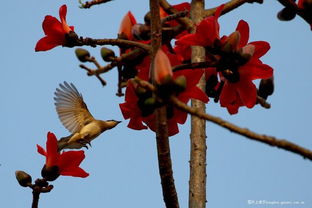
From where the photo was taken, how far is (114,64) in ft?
5.62

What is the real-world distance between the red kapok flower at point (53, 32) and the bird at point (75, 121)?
2.03 meters

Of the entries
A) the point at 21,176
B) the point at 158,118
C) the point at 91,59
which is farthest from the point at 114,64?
the point at 21,176

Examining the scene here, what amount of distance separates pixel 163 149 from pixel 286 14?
0.82 meters

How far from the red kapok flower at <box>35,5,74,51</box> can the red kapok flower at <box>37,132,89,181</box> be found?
0.37 m

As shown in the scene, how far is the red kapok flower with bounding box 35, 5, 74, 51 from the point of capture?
2.36 m

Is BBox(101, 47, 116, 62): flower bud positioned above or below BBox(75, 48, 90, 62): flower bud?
above

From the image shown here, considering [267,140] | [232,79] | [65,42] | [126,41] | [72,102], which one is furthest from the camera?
[72,102]

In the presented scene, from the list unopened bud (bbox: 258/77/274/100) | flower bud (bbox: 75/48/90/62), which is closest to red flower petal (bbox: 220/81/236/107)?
unopened bud (bbox: 258/77/274/100)

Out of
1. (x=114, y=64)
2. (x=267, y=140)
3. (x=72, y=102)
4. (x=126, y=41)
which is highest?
(x=72, y=102)

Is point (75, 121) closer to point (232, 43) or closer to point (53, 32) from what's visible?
point (53, 32)

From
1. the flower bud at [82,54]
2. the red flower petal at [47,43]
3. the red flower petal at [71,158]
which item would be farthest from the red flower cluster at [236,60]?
the red flower petal at [71,158]

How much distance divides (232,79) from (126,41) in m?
0.41

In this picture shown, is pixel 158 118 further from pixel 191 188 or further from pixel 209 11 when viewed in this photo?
pixel 209 11

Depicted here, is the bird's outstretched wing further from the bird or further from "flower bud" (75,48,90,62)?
"flower bud" (75,48,90,62)
